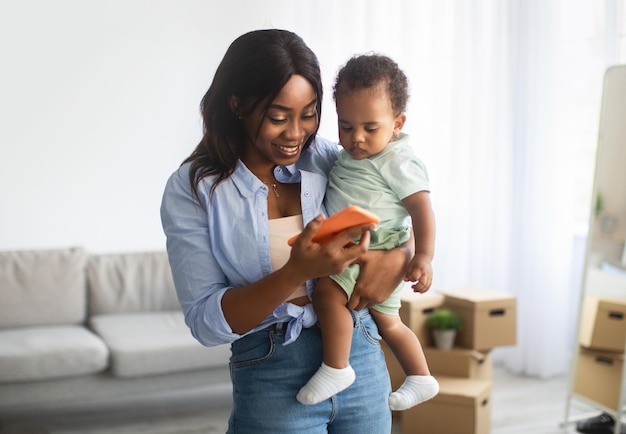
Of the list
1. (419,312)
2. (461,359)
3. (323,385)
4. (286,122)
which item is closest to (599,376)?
(461,359)

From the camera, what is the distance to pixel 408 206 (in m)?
1.52

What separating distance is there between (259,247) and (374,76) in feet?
1.45

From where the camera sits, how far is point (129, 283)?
417 centimetres

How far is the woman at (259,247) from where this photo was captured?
131 cm

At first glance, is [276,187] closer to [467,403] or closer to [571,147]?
[467,403]

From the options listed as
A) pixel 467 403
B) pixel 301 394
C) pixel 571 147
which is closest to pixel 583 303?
pixel 467 403

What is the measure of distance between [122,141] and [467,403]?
2365 millimetres

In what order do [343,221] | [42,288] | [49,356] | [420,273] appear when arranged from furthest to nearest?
[42,288], [49,356], [420,273], [343,221]

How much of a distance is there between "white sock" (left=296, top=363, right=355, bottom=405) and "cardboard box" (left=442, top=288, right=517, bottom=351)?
7.83 ft

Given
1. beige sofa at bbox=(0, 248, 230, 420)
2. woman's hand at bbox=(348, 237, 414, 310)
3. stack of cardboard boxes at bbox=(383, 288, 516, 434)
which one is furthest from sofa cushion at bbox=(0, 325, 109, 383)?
woman's hand at bbox=(348, 237, 414, 310)

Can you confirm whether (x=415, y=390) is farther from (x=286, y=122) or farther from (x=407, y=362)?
(x=286, y=122)

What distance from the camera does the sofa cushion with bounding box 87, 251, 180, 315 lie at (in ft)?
13.5

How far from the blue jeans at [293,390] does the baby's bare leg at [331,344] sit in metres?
0.03

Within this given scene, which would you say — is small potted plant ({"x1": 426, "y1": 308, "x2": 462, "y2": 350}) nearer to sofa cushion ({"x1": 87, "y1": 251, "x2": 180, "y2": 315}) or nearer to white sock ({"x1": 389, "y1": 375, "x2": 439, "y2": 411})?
sofa cushion ({"x1": 87, "y1": 251, "x2": 180, "y2": 315})
